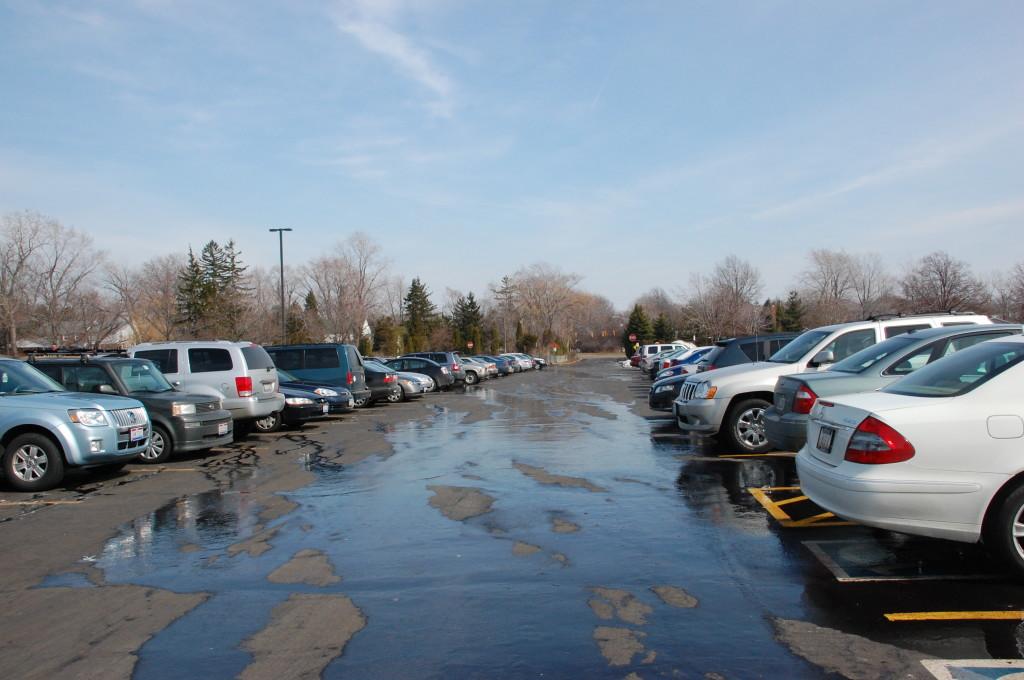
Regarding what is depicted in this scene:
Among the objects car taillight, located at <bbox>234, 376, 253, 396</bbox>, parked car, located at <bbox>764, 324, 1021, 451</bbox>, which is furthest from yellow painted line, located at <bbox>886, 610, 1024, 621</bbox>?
car taillight, located at <bbox>234, 376, 253, 396</bbox>

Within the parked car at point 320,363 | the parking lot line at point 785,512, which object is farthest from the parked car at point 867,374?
the parked car at point 320,363

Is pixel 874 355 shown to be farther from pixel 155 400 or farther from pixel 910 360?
pixel 155 400

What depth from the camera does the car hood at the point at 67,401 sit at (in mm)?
9477

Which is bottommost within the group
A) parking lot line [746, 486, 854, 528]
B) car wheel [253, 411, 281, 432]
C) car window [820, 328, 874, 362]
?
parking lot line [746, 486, 854, 528]

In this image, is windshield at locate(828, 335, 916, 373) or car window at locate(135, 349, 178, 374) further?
car window at locate(135, 349, 178, 374)

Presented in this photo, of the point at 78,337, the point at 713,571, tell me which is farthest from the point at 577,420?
the point at 78,337

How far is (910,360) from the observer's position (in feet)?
29.0

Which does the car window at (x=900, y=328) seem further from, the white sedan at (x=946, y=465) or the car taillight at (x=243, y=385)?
the car taillight at (x=243, y=385)

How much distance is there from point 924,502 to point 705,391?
20.3 ft

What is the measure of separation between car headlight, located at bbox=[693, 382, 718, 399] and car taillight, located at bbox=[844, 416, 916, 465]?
566 centimetres

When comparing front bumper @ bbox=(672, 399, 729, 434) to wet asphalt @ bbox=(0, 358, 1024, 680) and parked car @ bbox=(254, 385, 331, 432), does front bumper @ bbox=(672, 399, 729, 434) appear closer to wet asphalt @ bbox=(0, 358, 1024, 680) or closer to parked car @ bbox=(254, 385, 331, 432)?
wet asphalt @ bbox=(0, 358, 1024, 680)

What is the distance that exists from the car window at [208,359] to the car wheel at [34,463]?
5020mm

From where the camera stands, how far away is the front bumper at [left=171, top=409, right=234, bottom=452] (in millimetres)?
11570

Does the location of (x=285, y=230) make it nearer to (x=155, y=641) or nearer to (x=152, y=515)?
(x=152, y=515)
